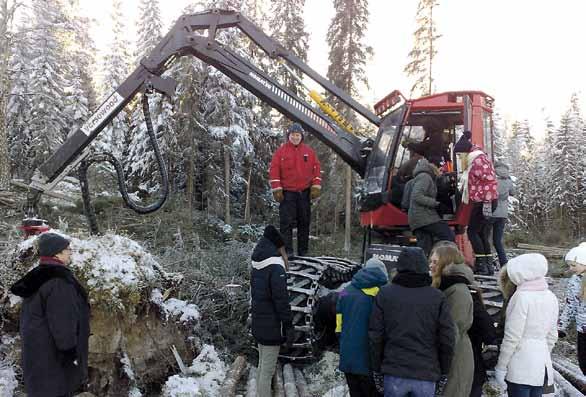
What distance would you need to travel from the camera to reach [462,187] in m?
5.93

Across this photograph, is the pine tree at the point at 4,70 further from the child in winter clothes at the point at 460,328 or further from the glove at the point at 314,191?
the child in winter clothes at the point at 460,328

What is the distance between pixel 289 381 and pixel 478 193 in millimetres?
3021

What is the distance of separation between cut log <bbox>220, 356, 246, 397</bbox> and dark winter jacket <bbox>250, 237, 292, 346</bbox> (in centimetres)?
71

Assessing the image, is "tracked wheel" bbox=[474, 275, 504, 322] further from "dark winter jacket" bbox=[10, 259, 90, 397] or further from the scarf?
"dark winter jacket" bbox=[10, 259, 90, 397]

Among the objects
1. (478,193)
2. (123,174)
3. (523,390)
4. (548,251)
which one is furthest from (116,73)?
(523,390)

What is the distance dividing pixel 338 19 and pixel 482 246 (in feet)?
60.4

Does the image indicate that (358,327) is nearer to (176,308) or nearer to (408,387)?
(408,387)

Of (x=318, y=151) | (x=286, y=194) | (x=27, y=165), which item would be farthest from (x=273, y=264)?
(x=27, y=165)

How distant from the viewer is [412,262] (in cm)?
358

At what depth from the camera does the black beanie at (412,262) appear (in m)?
3.58

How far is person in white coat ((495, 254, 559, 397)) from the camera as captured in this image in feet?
12.6

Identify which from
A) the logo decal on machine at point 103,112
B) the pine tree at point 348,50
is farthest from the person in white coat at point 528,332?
the pine tree at point 348,50

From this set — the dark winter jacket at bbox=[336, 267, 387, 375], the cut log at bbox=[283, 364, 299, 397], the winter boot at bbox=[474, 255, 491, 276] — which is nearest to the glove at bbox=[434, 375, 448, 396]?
the dark winter jacket at bbox=[336, 267, 387, 375]

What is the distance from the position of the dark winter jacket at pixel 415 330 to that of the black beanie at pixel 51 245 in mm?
2458
